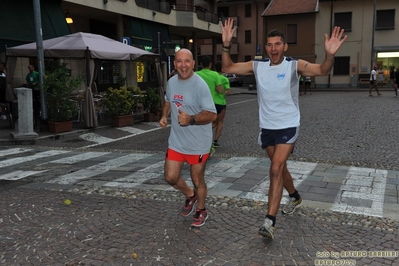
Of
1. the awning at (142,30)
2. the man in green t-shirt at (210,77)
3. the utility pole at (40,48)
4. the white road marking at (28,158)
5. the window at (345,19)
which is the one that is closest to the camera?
the man in green t-shirt at (210,77)

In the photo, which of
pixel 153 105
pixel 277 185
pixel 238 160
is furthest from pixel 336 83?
pixel 277 185

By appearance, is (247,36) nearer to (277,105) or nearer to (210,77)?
(210,77)

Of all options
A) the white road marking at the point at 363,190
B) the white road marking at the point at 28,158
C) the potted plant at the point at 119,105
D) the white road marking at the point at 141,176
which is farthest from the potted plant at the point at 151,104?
the white road marking at the point at 363,190

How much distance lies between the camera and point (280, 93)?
3.78 m

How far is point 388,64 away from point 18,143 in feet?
106

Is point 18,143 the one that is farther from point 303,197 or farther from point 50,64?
point 303,197

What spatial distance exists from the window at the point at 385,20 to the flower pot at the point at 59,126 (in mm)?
30675

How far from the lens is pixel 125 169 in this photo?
6746 millimetres

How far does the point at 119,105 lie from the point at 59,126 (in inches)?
82.5

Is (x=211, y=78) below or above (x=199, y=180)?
above

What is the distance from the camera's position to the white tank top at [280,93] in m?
3.76

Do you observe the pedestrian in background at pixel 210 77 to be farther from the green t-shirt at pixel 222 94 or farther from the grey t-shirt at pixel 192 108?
the grey t-shirt at pixel 192 108

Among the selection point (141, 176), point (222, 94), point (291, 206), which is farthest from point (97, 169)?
point (291, 206)

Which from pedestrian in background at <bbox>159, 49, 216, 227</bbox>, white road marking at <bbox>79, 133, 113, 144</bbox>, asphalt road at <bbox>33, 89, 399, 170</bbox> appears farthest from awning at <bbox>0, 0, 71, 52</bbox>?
pedestrian in background at <bbox>159, 49, 216, 227</bbox>
